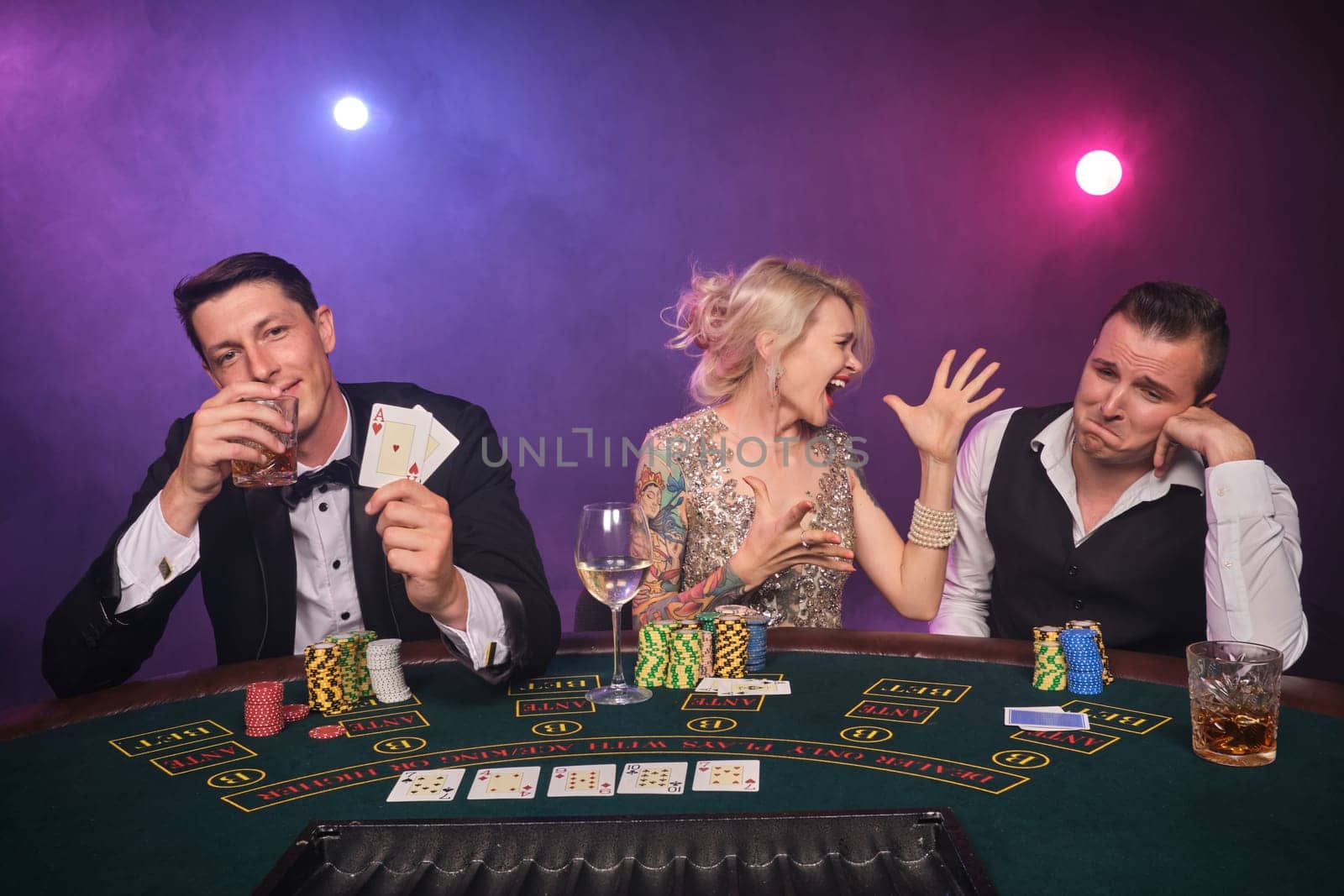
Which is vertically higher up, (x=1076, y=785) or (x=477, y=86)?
(x=477, y=86)

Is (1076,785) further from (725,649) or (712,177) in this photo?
(712,177)

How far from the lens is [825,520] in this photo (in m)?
2.94

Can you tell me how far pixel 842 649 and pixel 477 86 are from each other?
323 cm

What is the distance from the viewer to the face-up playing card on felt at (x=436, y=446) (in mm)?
2547

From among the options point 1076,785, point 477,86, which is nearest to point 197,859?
point 1076,785

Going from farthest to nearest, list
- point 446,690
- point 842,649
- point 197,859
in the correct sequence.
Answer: point 842,649 < point 446,690 < point 197,859

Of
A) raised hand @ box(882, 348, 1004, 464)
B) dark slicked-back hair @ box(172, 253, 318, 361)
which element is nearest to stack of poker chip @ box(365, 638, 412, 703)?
dark slicked-back hair @ box(172, 253, 318, 361)

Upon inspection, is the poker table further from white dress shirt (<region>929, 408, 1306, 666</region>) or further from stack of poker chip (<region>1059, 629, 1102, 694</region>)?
white dress shirt (<region>929, 408, 1306, 666</region>)

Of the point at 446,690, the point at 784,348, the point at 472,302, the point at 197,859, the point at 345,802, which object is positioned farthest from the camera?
the point at 472,302

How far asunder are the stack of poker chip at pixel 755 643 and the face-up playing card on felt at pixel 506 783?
55cm

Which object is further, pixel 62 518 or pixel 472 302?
pixel 472 302

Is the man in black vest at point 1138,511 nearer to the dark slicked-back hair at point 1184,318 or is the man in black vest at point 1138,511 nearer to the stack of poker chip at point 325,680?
the dark slicked-back hair at point 1184,318

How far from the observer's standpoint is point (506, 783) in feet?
4.10

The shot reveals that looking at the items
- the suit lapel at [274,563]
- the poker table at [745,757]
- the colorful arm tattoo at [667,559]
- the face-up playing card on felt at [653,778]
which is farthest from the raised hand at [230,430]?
the colorful arm tattoo at [667,559]
